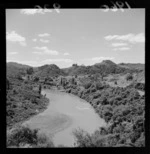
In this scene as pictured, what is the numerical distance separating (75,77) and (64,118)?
0.51 metres

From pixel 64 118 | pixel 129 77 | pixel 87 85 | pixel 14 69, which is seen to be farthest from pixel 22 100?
pixel 129 77

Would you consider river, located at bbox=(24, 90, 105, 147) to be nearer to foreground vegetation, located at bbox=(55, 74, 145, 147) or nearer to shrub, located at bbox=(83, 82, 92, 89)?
foreground vegetation, located at bbox=(55, 74, 145, 147)

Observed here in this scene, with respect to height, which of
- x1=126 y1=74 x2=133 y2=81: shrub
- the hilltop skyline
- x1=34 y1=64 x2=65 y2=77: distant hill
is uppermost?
the hilltop skyline

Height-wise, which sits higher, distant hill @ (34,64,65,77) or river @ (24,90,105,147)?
distant hill @ (34,64,65,77)

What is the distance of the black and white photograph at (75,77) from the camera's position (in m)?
3.54

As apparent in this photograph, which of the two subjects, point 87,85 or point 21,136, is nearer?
point 21,136

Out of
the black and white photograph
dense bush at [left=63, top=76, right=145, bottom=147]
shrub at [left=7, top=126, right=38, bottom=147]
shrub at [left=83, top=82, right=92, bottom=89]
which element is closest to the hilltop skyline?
the black and white photograph

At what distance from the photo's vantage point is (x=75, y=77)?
3688mm

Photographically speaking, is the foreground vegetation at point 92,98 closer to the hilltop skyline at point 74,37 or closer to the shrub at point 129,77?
the shrub at point 129,77

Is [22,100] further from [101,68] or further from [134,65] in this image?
[134,65]

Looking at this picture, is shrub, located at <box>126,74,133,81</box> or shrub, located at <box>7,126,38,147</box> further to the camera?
shrub, located at <box>126,74,133,81</box>

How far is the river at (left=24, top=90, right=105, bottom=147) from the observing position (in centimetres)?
356

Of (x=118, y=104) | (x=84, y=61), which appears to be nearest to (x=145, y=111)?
(x=118, y=104)

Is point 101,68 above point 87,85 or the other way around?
above
